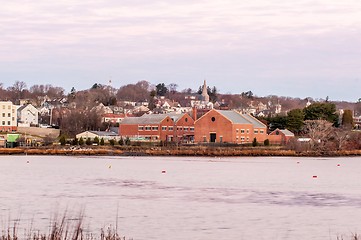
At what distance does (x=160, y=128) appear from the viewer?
380ft

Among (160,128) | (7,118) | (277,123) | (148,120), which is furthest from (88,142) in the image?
(7,118)

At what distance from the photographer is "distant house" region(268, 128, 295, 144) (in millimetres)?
112375

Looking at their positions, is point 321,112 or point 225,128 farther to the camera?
point 321,112

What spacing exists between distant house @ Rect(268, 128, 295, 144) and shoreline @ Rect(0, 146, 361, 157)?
1477 centimetres

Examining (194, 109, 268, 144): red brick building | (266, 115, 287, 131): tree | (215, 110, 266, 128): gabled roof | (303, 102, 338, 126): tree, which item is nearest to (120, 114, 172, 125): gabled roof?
(194, 109, 268, 144): red brick building

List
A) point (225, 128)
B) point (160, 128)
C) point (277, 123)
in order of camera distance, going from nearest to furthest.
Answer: point (225, 128) < point (160, 128) < point (277, 123)

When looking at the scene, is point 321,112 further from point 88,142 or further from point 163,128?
point 88,142

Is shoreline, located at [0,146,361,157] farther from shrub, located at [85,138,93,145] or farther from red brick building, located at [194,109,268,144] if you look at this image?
red brick building, located at [194,109,268,144]

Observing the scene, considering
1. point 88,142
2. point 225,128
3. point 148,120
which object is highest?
point 148,120

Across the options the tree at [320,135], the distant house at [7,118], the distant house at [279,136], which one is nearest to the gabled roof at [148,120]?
the distant house at [279,136]

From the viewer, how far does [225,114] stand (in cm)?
10956

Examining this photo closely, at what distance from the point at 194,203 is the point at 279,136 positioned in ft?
262

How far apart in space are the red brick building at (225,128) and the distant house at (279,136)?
2570mm

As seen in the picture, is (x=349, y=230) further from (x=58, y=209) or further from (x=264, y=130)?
(x=264, y=130)
